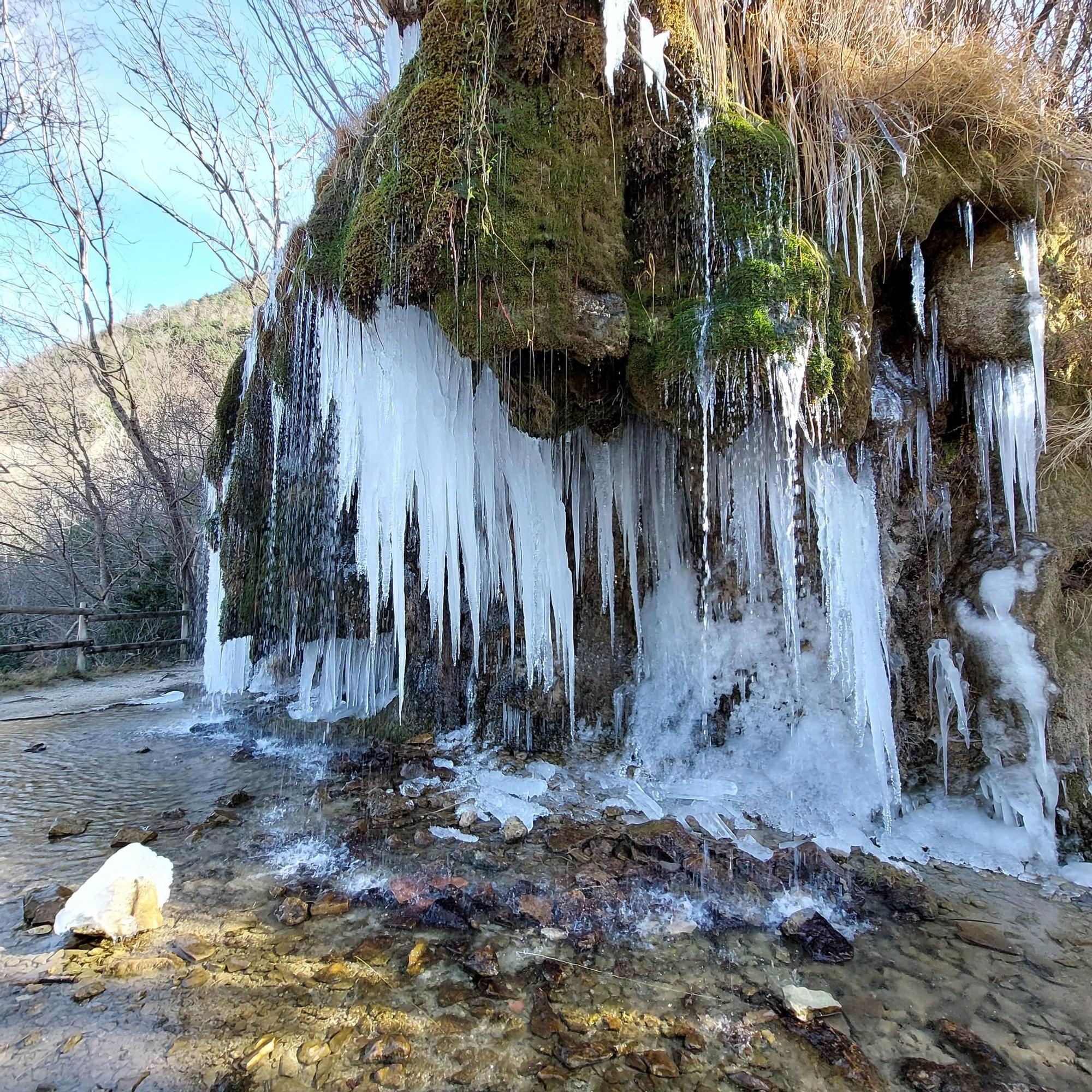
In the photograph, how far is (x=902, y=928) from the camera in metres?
2.76

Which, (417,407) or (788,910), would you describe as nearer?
(788,910)

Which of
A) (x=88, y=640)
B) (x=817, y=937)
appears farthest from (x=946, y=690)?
(x=88, y=640)

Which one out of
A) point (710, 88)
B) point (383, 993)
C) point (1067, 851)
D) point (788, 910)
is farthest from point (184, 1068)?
point (710, 88)

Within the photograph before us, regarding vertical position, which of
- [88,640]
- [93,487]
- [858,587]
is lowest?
[88,640]

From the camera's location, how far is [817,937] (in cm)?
265

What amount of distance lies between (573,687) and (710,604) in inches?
55.0

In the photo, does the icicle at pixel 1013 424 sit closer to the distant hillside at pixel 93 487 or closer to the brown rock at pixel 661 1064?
the brown rock at pixel 661 1064

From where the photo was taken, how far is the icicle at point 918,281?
145 inches

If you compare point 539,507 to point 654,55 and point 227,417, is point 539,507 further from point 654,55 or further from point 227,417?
point 227,417

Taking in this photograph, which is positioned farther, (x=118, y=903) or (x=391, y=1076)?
(x=118, y=903)

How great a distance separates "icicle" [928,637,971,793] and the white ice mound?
14.7ft

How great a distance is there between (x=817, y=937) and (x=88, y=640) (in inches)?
447

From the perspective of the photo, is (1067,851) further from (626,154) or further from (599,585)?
(626,154)

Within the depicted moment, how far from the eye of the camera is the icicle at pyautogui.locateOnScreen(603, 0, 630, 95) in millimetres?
3238
